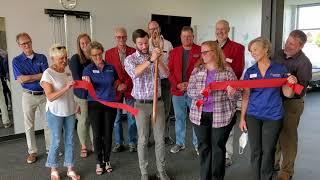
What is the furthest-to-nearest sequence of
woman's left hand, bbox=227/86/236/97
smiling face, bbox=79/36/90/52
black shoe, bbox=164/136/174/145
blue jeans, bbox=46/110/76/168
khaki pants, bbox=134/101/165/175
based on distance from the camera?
black shoe, bbox=164/136/174/145 → smiling face, bbox=79/36/90/52 → blue jeans, bbox=46/110/76/168 → khaki pants, bbox=134/101/165/175 → woman's left hand, bbox=227/86/236/97

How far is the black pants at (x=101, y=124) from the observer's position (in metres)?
3.27

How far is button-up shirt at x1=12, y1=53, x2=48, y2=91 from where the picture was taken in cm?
379

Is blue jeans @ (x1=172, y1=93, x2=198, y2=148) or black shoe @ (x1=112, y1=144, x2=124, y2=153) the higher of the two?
blue jeans @ (x1=172, y1=93, x2=198, y2=148)

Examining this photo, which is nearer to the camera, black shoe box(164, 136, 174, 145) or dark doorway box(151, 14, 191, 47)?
black shoe box(164, 136, 174, 145)

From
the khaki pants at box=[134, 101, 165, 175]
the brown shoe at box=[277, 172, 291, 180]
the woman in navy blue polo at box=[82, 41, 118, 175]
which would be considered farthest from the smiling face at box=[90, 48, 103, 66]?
the brown shoe at box=[277, 172, 291, 180]

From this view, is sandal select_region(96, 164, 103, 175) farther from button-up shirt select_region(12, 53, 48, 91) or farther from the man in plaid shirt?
button-up shirt select_region(12, 53, 48, 91)

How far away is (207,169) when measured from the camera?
2.88 meters

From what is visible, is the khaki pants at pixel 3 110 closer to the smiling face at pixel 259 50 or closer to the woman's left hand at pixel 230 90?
the woman's left hand at pixel 230 90

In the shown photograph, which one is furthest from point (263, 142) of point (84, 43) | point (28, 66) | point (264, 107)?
point (28, 66)

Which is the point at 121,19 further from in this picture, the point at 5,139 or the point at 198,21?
the point at 5,139

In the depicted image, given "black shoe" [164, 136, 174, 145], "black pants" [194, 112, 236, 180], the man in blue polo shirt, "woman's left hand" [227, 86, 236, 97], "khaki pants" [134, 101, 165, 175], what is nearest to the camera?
"woman's left hand" [227, 86, 236, 97]

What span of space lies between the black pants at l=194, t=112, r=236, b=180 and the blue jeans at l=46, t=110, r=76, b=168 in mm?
1326

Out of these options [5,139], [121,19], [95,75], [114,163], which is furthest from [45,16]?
[114,163]

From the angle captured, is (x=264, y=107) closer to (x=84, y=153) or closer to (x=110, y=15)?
(x=84, y=153)
